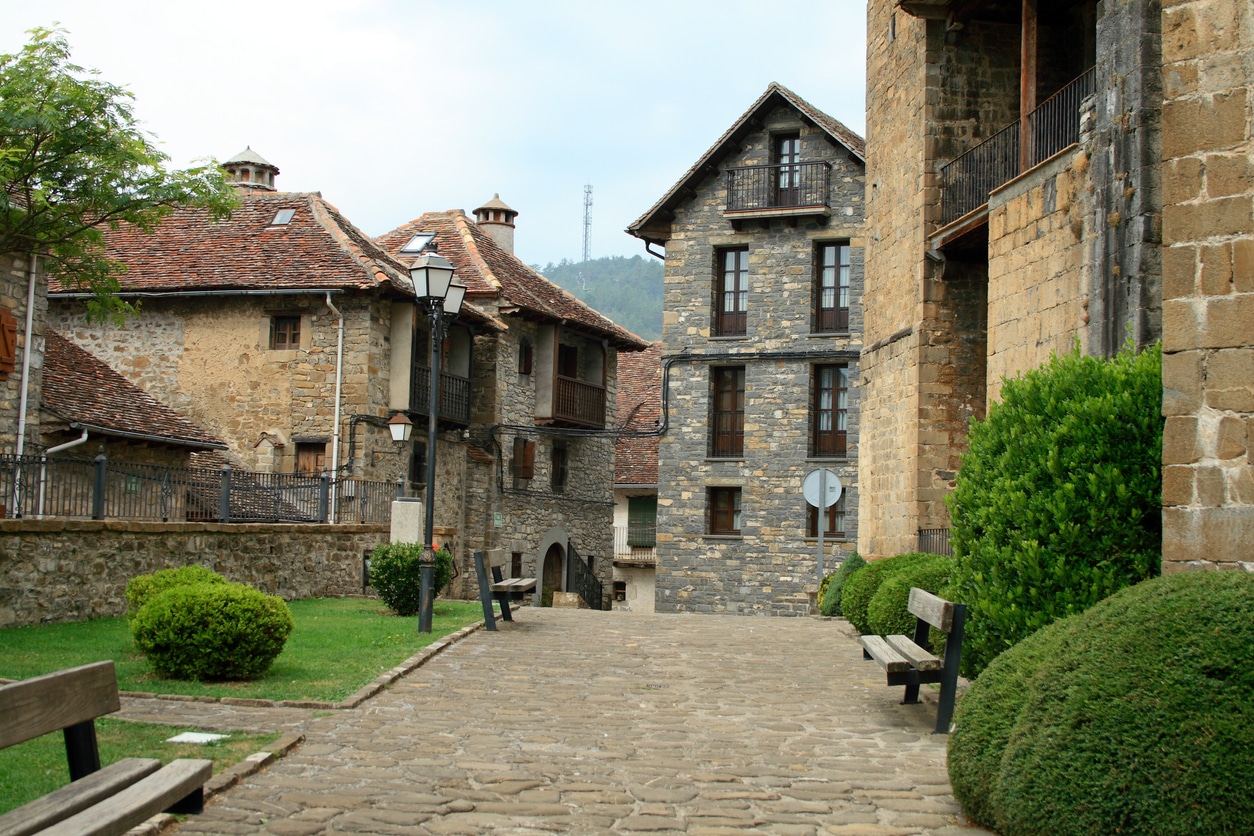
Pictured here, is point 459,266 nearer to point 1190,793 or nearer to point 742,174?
point 742,174

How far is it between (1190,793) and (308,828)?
3619 millimetres

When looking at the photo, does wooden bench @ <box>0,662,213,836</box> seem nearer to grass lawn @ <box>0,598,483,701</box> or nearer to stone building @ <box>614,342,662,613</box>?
grass lawn @ <box>0,598,483,701</box>

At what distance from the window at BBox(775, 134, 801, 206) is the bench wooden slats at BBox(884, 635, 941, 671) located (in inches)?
952

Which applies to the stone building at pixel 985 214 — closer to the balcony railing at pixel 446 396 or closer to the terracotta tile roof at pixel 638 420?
the balcony railing at pixel 446 396

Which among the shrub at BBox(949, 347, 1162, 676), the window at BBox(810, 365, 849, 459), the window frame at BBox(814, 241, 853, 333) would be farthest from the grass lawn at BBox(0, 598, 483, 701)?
the window frame at BBox(814, 241, 853, 333)

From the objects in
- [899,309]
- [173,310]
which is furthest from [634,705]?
[173,310]

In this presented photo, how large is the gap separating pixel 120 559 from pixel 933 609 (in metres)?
9.69

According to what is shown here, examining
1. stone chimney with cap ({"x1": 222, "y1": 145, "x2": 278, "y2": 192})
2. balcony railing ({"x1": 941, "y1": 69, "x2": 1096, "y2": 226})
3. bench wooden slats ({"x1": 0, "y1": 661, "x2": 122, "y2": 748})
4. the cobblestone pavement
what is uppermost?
stone chimney with cap ({"x1": 222, "y1": 145, "x2": 278, "y2": 192})

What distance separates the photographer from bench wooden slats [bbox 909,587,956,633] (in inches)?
315

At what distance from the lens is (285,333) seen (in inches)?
1049

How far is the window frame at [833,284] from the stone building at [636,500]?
6196mm

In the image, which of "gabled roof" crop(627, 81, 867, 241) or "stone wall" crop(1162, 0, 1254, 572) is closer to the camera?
"stone wall" crop(1162, 0, 1254, 572)

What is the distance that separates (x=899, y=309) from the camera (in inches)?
696

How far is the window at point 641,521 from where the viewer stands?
37562 millimetres
